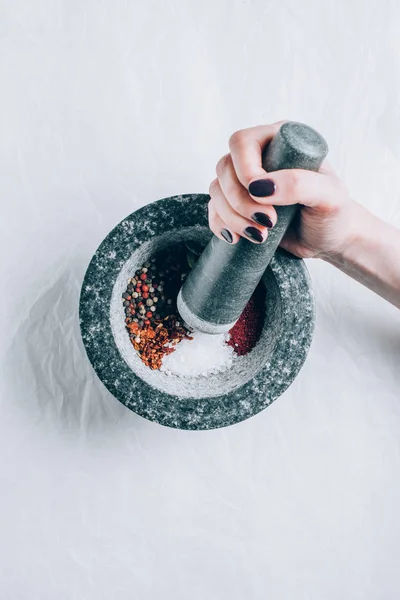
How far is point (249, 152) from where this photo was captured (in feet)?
2.58

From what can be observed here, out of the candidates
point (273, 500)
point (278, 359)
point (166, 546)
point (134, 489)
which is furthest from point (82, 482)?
point (278, 359)

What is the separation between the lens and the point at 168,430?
116 centimetres

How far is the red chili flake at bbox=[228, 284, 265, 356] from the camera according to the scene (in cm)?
107

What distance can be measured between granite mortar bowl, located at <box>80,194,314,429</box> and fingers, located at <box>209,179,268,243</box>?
0.32 feet

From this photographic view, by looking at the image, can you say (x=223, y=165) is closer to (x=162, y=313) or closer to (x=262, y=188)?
(x=262, y=188)

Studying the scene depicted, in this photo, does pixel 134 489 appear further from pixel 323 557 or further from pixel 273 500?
pixel 323 557

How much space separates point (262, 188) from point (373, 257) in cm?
42

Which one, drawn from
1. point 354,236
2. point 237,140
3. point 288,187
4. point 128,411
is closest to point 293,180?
point 288,187

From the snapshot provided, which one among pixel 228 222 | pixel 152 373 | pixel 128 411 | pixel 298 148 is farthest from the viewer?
pixel 128 411

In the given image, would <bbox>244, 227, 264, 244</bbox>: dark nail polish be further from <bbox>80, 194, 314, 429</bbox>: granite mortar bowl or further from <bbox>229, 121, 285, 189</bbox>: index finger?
<bbox>80, 194, 314, 429</bbox>: granite mortar bowl

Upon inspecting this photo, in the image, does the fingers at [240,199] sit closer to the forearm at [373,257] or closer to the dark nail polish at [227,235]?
the dark nail polish at [227,235]

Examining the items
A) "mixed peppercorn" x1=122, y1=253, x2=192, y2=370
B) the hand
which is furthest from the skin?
"mixed peppercorn" x1=122, y1=253, x2=192, y2=370

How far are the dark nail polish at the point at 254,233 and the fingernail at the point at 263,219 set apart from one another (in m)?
0.01

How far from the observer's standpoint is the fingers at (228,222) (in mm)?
807
